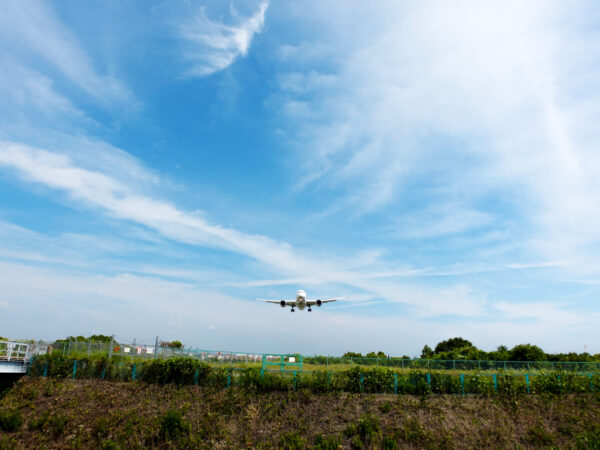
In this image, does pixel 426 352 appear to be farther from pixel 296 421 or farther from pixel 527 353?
pixel 296 421

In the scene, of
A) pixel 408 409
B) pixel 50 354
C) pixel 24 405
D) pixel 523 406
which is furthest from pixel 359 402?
pixel 50 354

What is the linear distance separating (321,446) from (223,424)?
6675 mm

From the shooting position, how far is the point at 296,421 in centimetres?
2431

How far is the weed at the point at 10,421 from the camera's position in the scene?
85.2ft

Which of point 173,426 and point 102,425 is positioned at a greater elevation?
point 173,426

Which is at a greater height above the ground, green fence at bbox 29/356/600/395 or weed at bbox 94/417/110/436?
green fence at bbox 29/356/600/395

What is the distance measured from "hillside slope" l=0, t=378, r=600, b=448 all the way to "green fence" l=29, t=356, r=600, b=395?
79 centimetres

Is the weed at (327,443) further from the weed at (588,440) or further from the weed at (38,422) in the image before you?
the weed at (38,422)

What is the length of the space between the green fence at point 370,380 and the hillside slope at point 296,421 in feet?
2.58

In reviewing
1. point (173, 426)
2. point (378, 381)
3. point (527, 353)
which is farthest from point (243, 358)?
point (527, 353)

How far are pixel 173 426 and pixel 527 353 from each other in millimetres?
50696

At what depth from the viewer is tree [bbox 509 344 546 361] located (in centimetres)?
5369

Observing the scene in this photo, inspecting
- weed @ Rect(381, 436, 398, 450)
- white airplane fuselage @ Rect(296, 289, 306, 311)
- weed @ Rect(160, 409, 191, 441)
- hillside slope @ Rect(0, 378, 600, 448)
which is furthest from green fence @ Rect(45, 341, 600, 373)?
white airplane fuselage @ Rect(296, 289, 306, 311)

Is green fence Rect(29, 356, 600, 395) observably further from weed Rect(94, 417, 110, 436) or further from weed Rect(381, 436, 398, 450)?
weed Rect(94, 417, 110, 436)
